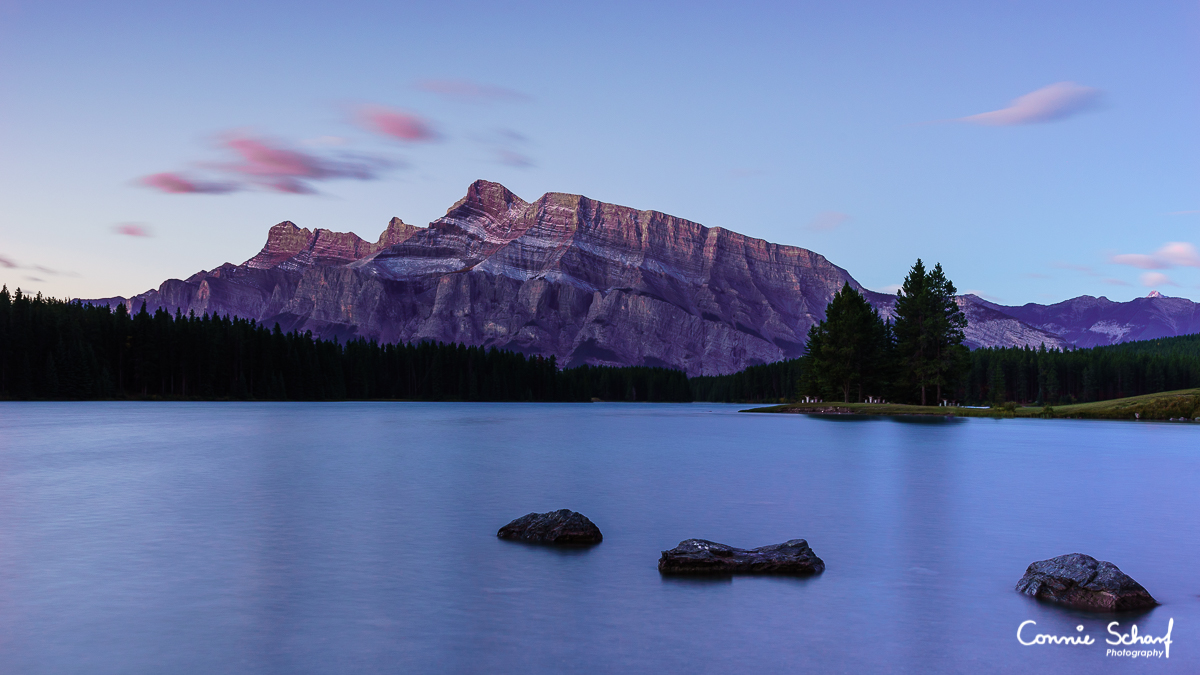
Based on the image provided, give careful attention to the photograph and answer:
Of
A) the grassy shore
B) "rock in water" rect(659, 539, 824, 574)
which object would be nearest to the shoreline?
the grassy shore

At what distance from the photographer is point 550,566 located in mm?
18469

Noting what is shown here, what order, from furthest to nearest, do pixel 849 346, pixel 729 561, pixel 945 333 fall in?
pixel 849 346 < pixel 945 333 < pixel 729 561

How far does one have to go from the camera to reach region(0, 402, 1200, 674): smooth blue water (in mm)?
12164

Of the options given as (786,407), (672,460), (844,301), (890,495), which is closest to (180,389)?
(786,407)

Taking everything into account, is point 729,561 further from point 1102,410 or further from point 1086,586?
point 1102,410

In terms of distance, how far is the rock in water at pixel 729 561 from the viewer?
57.3 feet

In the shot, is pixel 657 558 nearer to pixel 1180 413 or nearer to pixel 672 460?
pixel 672 460

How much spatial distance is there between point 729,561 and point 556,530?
5228 millimetres

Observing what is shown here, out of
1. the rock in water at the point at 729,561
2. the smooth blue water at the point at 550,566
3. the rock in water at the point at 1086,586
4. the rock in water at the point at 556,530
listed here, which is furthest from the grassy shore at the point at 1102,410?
the rock in water at the point at 1086,586

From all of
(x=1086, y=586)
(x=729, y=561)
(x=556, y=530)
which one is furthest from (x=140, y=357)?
(x=1086, y=586)

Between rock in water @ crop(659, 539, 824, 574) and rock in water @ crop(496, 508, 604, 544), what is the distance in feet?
12.7

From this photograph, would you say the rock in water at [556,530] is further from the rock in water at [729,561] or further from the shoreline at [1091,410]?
the shoreline at [1091,410]

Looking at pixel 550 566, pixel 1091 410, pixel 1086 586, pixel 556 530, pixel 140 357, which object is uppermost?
pixel 140 357

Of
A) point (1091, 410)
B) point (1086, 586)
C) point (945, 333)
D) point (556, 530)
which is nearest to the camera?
point (1086, 586)
